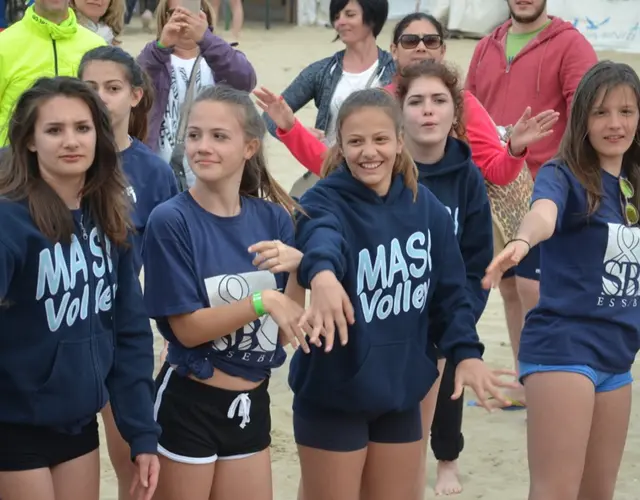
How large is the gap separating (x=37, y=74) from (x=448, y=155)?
2.03 meters

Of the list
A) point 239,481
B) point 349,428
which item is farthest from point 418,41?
point 239,481

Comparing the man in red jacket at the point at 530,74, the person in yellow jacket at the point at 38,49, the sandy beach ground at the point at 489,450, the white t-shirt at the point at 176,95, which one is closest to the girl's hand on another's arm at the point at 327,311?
the sandy beach ground at the point at 489,450

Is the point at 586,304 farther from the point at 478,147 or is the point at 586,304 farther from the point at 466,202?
the point at 478,147

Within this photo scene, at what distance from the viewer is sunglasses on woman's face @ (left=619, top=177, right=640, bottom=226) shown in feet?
13.3

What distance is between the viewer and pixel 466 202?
431cm

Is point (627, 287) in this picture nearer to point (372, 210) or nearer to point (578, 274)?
point (578, 274)

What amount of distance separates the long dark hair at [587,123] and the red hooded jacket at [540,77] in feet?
6.19

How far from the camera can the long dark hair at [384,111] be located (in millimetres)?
3768

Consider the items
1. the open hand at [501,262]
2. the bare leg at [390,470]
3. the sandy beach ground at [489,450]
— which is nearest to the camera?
the open hand at [501,262]

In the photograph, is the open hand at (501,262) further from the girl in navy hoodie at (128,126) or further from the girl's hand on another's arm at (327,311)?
the girl in navy hoodie at (128,126)

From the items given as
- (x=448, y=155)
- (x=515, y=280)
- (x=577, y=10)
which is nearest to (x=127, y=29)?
(x=577, y=10)

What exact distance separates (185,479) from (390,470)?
671mm

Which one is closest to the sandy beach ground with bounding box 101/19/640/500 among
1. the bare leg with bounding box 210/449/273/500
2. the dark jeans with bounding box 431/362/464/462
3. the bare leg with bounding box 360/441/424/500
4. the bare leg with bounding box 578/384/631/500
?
the dark jeans with bounding box 431/362/464/462

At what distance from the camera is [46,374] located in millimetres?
3287
